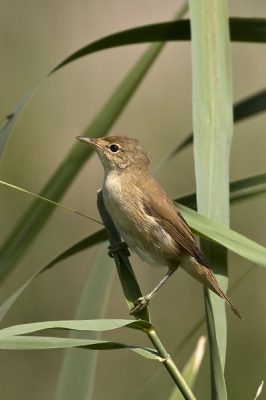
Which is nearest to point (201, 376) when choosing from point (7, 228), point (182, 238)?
point (182, 238)

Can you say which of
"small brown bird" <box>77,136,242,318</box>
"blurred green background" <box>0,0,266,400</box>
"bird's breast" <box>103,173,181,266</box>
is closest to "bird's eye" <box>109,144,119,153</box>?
"small brown bird" <box>77,136,242,318</box>

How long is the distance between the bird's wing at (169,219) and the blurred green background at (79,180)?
101 centimetres

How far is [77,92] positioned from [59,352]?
1.42 metres

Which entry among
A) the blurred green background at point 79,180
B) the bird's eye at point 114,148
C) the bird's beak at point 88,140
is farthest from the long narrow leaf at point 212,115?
the blurred green background at point 79,180

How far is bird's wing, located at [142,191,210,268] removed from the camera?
1891 mm

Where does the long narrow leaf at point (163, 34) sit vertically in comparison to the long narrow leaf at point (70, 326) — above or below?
above

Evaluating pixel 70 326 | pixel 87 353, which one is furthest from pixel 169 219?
pixel 70 326

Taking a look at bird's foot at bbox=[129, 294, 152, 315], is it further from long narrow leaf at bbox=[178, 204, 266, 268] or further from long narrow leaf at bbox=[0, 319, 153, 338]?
long narrow leaf at bbox=[178, 204, 266, 268]

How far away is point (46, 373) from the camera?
2.89m

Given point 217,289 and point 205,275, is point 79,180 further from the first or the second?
point 217,289

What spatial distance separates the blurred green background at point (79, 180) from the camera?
2.88 m

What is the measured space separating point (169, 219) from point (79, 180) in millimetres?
1266

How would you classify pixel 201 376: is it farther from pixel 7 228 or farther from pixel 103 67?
pixel 103 67

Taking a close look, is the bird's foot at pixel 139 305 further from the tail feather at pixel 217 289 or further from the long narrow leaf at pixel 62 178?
the long narrow leaf at pixel 62 178
